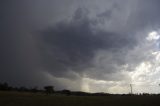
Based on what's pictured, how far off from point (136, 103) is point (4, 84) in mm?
69063

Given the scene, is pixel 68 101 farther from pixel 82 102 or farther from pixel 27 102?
pixel 27 102

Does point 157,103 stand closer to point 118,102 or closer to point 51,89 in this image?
point 118,102

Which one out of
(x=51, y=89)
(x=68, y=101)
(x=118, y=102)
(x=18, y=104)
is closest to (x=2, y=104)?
(x=18, y=104)

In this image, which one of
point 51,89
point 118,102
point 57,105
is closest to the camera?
point 57,105

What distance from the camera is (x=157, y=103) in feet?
253

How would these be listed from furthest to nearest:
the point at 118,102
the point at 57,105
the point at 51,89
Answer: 1. the point at 51,89
2. the point at 118,102
3. the point at 57,105

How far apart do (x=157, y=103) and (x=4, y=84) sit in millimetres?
72568

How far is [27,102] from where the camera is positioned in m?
78.6

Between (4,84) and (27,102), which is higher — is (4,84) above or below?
above

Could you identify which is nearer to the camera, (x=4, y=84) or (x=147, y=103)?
(x=147, y=103)

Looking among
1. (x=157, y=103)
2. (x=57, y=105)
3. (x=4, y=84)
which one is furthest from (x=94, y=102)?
(x=4, y=84)

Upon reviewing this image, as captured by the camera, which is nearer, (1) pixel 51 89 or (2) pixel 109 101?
(2) pixel 109 101

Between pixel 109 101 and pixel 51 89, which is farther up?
pixel 51 89

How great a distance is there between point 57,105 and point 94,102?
10412 mm
